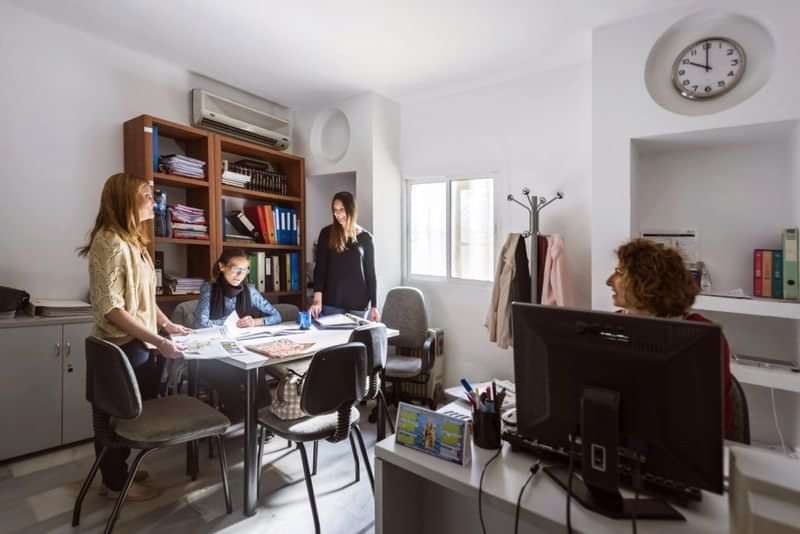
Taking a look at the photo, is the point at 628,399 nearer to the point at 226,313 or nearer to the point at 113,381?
the point at 113,381

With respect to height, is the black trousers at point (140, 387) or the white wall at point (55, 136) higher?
the white wall at point (55, 136)

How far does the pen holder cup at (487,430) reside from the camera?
1219mm

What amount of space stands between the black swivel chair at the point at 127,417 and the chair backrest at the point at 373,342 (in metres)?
0.74

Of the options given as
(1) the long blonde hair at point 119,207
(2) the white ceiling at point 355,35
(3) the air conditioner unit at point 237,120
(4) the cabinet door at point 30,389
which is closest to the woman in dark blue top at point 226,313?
(1) the long blonde hair at point 119,207

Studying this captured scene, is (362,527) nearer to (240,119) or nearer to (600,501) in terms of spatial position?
(600,501)

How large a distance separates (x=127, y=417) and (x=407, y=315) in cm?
223

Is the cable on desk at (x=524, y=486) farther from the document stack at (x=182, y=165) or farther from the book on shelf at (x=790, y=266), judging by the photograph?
the document stack at (x=182, y=165)

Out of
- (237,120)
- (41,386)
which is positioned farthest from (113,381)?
(237,120)

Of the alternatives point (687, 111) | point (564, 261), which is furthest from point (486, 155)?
point (687, 111)

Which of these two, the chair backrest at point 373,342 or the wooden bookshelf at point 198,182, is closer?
the chair backrest at point 373,342

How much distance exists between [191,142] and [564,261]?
310 cm

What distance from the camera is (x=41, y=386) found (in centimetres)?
250

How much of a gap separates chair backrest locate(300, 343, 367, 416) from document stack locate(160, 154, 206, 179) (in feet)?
7.05

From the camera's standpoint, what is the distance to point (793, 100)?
2164 mm
